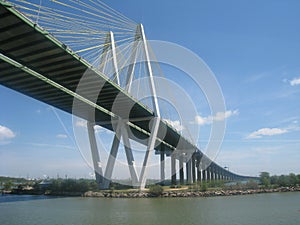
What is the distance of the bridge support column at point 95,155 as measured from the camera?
37.8m

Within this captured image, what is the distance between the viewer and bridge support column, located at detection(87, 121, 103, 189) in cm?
3775

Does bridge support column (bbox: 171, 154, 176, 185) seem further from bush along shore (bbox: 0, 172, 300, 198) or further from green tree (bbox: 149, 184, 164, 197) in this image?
green tree (bbox: 149, 184, 164, 197)

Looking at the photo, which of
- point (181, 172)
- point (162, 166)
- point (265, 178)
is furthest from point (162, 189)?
point (181, 172)

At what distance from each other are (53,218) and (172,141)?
3761cm

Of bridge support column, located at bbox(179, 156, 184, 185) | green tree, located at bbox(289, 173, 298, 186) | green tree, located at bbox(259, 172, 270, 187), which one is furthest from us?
bridge support column, located at bbox(179, 156, 184, 185)

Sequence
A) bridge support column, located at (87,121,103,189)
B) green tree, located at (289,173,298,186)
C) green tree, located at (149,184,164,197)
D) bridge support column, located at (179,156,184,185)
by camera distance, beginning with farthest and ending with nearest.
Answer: bridge support column, located at (179,156,184,185) → green tree, located at (289,173,298,186) → bridge support column, located at (87,121,103,189) → green tree, located at (149,184,164,197)

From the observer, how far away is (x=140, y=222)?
52.7 ft

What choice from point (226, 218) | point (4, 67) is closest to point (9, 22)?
point (4, 67)

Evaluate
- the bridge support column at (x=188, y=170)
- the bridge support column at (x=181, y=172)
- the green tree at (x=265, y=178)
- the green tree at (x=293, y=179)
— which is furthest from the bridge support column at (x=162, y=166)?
the green tree at (x=293, y=179)

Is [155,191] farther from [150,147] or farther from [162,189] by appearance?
[150,147]

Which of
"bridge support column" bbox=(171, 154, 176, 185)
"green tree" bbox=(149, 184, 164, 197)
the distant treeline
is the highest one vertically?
"bridge support column" bbox=(171, 154, 176, 185)

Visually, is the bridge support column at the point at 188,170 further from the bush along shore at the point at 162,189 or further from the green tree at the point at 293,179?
the green tree at the point at 293,179

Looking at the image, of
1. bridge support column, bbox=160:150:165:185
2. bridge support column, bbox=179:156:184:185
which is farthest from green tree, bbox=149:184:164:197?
bridge support column, bbox=179:156:184:185

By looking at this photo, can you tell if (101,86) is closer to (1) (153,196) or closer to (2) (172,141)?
(1) (153,196)
